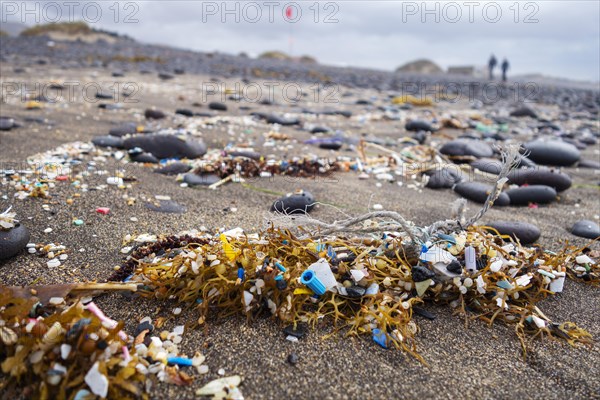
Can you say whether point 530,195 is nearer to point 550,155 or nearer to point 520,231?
point 520,231

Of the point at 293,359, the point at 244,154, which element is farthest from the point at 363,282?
the point at 244,154

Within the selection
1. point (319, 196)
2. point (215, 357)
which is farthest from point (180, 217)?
point (215, 357)

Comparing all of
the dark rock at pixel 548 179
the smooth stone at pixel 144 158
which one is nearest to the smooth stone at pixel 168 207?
the smooth stone at pixel 144 158

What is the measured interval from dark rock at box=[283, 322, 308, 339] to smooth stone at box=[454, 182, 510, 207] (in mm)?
2333

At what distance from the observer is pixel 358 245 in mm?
2145

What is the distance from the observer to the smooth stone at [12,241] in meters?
2.09

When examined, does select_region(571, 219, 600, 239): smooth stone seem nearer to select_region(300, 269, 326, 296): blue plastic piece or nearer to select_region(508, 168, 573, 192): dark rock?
select_region(508, 168, 573, 192): dark rock

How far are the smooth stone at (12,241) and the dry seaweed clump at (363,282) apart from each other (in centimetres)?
61

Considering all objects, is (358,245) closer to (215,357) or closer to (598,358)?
(215,357)

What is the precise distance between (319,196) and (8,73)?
887 cm

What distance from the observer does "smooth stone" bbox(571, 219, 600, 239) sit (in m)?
2.90

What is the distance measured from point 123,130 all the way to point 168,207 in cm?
243

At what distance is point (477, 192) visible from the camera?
3.59 m

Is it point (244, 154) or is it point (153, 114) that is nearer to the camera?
point (244, 154)
